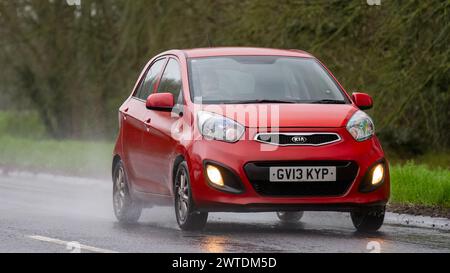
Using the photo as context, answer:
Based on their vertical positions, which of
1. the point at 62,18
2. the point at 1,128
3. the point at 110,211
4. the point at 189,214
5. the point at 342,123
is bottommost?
the point at 1,128

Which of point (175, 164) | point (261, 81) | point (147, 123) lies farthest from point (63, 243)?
point (261, 81)

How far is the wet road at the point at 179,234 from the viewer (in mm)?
10234

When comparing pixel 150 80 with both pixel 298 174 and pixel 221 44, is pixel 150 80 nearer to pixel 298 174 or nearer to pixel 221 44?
pixel 298 174

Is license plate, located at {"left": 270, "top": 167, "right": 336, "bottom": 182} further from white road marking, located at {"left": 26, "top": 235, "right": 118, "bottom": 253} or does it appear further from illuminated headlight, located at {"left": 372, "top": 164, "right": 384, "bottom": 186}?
white road marking, located at {"left": 26, "top": 235, "right": 118, "bottom": 253}

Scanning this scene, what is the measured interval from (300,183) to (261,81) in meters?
1.57

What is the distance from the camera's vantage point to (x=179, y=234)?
11.4 meters

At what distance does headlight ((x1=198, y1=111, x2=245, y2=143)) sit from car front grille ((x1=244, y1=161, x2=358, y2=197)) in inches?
11.9

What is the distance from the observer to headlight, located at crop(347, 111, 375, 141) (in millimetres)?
11330

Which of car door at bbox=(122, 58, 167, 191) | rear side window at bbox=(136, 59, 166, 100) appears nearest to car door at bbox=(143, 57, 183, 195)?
car door at bbox=(122, 58, 167, 191)

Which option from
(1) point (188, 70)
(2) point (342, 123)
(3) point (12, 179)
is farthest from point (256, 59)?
(3) point (12, 179)

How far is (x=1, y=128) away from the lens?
3581 cm

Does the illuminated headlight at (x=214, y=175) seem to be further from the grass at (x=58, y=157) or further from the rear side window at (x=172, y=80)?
the grass at (x=58, y=157)
